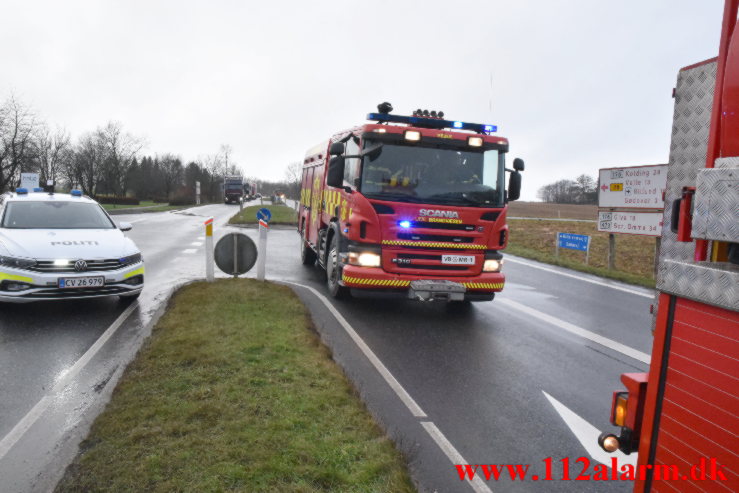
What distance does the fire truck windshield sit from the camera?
7078mm

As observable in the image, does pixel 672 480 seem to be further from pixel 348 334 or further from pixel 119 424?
pixel 348 334

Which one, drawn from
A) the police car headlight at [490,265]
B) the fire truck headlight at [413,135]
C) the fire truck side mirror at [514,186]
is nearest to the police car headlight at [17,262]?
the fire truck headlight at [413,135]

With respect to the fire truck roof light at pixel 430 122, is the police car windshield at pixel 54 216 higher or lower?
lower

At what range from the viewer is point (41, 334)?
5.89 metres

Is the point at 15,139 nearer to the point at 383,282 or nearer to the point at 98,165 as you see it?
the point at 98,165

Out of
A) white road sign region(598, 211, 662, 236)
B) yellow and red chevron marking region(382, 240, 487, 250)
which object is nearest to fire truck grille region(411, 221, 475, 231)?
yellow and red chevron marking region(382, 240, 487, 250)

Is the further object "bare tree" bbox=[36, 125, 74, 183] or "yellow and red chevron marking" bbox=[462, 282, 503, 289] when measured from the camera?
"bare tree" bbox=[36, 125, 74, 183]

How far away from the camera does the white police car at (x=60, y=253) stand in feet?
20.7

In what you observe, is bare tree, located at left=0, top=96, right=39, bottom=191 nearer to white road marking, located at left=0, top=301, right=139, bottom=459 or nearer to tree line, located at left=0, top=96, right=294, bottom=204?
tree line, located at left=0, top=96, right=294, bottom=204

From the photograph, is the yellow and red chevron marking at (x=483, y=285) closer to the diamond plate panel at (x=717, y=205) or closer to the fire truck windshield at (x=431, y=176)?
the fire truck windshield at (x=431, y=176)

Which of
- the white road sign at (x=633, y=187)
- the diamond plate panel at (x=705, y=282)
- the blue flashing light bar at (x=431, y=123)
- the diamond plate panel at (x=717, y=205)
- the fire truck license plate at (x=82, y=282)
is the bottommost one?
the fire truck license plate at (x=82, y=282)

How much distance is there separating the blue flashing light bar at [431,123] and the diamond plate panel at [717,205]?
611 cm

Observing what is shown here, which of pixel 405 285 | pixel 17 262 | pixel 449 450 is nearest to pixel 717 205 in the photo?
pixel 449 450

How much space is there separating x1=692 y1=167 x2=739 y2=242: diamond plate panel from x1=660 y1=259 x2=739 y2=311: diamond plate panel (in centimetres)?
12
